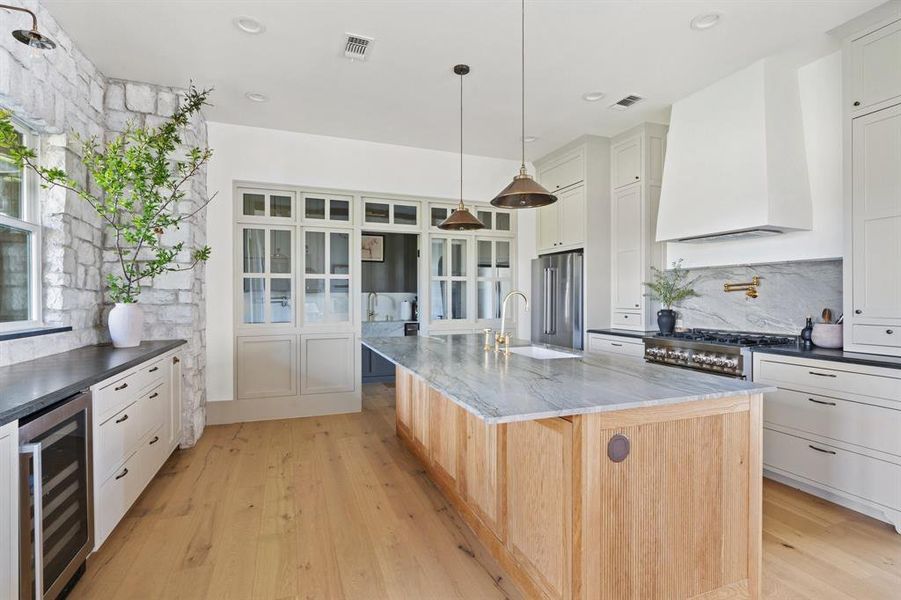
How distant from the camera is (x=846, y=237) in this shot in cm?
274

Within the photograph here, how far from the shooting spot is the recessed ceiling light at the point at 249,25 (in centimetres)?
268

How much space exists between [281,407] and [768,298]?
451 centimetres

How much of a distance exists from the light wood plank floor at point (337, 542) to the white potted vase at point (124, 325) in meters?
0.96

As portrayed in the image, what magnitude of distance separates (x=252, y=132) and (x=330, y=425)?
296cm

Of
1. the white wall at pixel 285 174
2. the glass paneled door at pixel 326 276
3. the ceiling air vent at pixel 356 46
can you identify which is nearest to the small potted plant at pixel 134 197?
the white wall at pixel 285 174

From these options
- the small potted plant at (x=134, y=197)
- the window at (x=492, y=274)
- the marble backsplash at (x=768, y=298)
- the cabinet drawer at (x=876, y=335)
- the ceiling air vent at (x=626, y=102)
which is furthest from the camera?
the window at (x=492, y=274)

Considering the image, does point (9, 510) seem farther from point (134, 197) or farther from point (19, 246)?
point (134, 197)

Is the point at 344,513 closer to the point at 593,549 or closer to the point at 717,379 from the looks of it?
the point at 593,549

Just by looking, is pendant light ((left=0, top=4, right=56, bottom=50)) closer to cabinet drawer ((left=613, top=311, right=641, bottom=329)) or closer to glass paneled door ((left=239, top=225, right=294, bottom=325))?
glass paneled door ((left=239, top=225, right=294, bottom=325))

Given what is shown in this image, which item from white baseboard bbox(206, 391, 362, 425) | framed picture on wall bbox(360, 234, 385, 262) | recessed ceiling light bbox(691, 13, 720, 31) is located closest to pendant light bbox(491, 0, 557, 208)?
recessed ceiling light bbox(691, 13, 720, 31)

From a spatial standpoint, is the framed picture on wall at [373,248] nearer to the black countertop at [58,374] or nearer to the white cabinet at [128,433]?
the white cabinet at [128,433]

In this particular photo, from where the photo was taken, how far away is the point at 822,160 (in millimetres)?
3139

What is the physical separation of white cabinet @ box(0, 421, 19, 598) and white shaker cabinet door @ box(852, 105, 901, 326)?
4.02 metres

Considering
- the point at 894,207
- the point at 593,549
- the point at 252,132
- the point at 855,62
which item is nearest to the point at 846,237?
the point at 894,207
